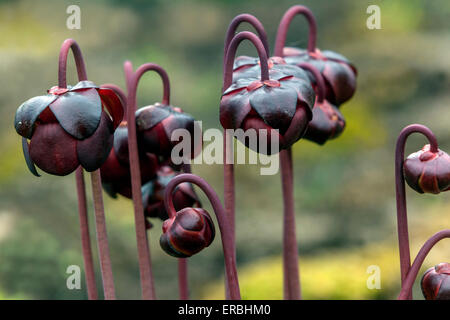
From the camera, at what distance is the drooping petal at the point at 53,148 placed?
3.07ft

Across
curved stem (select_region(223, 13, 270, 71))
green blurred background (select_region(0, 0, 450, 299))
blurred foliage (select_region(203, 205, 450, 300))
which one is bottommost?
blurred foliage (select_region(203, 205, 450, 300))

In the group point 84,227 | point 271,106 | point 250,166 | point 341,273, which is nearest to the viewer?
point 271,106

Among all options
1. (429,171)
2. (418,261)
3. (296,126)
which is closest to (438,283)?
(418,261)

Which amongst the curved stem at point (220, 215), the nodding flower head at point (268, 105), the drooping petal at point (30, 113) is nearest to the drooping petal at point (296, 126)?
the nodding flower head at point (268, 105)

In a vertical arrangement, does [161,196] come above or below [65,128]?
below

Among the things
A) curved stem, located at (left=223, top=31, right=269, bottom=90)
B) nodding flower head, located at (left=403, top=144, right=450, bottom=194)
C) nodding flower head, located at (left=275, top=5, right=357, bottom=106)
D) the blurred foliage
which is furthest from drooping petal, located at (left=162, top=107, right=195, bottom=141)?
the blurred foliage

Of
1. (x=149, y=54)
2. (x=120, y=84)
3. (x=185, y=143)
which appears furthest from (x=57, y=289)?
(x=185, y=143)

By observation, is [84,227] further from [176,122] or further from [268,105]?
[268,105]

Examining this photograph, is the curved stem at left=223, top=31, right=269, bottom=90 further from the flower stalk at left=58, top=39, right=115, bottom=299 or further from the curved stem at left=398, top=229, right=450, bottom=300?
the curved stem at left=398, top=229, right=450, bottom=300

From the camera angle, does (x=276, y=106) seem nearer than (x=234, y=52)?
Yes

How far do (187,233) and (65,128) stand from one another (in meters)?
0.22

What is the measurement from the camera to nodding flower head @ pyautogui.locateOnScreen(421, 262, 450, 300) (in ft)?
3.04

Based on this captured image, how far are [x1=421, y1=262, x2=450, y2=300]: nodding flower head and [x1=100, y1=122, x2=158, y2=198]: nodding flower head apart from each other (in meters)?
0.49

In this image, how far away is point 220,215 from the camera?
0.94 metres
